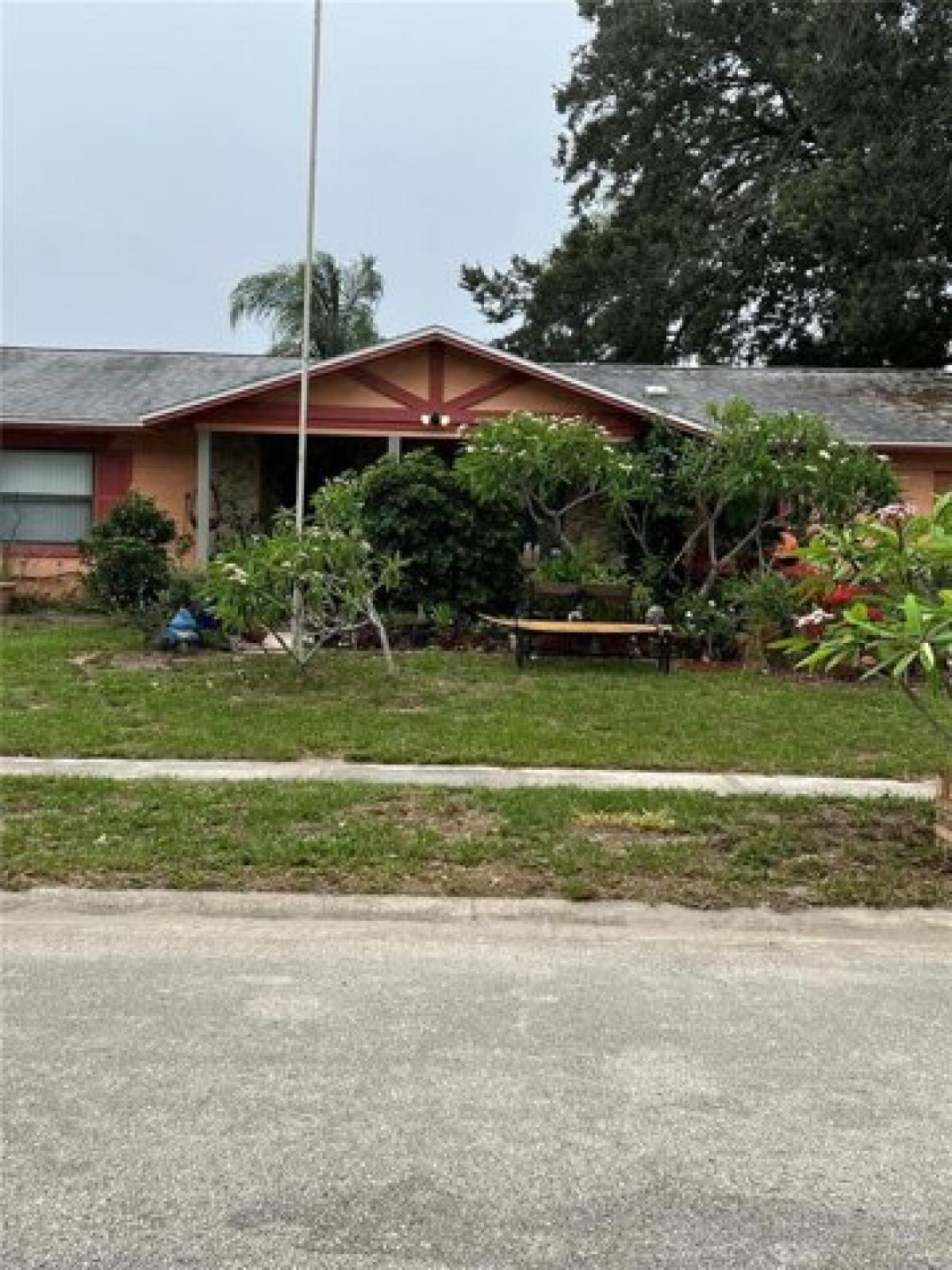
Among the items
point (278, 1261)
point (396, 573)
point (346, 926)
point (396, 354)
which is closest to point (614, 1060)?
point (278, 1261)

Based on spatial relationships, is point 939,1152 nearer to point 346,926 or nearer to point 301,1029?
point 301,1029

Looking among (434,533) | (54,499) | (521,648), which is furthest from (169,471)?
(521,648)

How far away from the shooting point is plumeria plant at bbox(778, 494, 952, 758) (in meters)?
5.59

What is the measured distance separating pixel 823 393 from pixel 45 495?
12.8 m

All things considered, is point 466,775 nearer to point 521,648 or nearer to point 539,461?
point 521,648

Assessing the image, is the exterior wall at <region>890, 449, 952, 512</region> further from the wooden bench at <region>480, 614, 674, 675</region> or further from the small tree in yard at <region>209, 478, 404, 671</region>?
the small tree in yard at <region>209, 478, 404, 671</region>

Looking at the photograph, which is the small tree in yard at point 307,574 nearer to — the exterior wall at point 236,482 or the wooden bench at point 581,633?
the wooden bench at point 581,633

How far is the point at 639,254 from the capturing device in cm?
3020

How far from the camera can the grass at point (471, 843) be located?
5.82m

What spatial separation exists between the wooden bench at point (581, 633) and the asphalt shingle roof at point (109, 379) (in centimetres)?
574

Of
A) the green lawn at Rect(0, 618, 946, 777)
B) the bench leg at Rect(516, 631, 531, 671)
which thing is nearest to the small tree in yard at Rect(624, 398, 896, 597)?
the green lawn at Rect(0, 618, 946, 777)

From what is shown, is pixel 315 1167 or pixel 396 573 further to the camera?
pixel 396 573

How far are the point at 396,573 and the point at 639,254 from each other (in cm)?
2112

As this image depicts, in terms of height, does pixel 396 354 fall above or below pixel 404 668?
above
